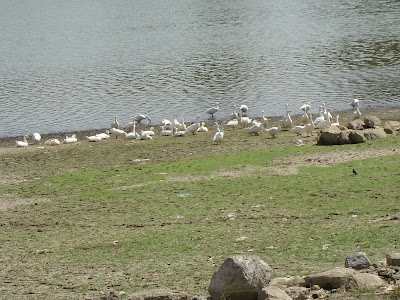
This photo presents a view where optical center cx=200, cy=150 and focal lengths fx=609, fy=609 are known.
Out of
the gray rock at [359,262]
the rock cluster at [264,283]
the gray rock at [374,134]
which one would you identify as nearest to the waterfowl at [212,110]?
the gray rock at [374,134]

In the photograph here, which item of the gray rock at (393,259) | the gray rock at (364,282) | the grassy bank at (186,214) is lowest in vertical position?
the grassy bank at (186,214)

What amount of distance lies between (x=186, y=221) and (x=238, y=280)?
496cm

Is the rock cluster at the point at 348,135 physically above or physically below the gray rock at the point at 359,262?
below

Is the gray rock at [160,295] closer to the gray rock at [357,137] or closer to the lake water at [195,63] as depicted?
the gray rock at [357,137]

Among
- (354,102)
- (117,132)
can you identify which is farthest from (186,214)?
Answer: (354,102)

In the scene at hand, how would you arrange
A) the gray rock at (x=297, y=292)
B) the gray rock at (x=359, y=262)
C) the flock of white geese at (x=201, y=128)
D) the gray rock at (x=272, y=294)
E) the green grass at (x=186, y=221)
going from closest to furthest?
the gray rock at (x=272, y=294) → the gray rock at (x=297, y=292) → the gray rock at (x=359, y=262) → the green grass at (x=186, y=221) → the flock of white geese at (x=201, y=128)

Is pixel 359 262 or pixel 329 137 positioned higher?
pixel 359 262

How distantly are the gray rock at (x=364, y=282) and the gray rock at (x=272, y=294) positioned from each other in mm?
801

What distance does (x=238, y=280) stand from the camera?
7434 millimetres

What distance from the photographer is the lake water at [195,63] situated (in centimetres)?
3069

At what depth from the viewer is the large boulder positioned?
743cm

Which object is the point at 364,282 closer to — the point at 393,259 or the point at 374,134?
the point at 393,259

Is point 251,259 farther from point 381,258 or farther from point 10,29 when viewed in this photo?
point 10,29

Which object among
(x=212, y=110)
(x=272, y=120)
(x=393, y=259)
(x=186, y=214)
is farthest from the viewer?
(x=212, y=110)
